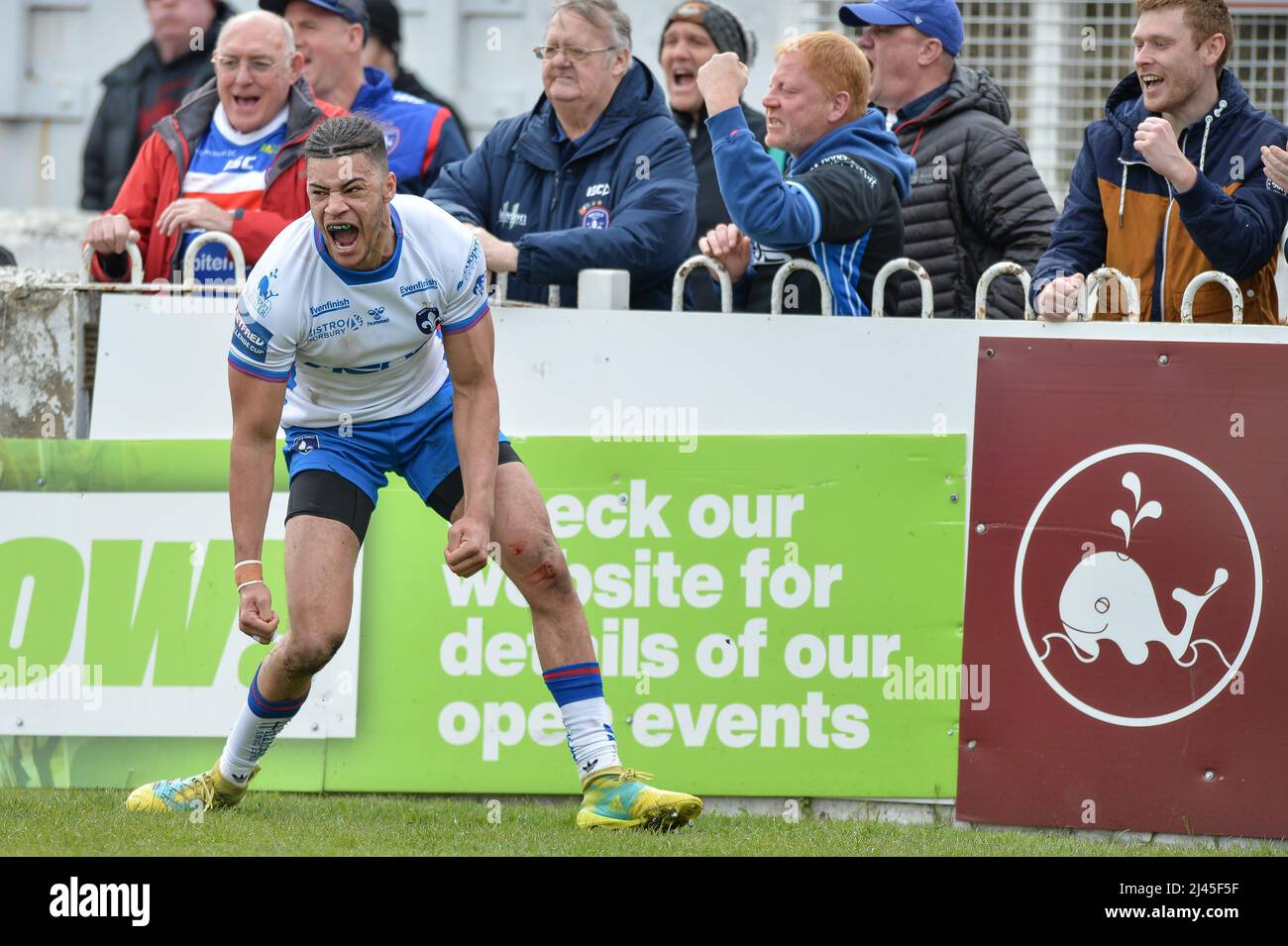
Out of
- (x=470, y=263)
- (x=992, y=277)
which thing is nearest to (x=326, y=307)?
(x=470, y=263)

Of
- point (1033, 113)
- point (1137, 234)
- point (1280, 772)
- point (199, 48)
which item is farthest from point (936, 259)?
point (1033, 113)

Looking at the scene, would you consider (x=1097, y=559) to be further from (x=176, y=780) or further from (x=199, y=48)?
(x=199, y=48)

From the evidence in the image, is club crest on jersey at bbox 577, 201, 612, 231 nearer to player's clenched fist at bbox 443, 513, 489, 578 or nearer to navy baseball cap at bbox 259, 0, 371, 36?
navy baseball cap at bbox 259, 0, 371, 36

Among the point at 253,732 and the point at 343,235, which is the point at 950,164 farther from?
the point at 253,732

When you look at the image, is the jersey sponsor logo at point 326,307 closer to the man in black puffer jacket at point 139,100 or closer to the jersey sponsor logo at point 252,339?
the jersey sponsor logo at point 252,339

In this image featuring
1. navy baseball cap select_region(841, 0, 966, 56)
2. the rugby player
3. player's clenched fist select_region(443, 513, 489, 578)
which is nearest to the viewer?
player's clenched fist select_region(443, 513, 489, 578)

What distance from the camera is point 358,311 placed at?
5.43 meters

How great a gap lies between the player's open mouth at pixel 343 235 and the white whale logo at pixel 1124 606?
2.62 metres

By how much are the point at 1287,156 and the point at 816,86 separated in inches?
63.0

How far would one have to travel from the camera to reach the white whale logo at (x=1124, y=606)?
6.14 metres

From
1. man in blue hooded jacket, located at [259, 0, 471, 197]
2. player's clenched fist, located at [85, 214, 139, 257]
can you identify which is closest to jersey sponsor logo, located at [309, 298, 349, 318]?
player's clenched fist, located at [85, 214, 139, 257]

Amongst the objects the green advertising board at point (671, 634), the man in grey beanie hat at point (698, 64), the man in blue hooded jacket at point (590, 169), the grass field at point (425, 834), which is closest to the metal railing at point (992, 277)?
the green advertising board at point (671, 634)

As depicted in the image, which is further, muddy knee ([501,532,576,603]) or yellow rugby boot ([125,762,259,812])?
yellow rugby boot ([125,762,259,812])

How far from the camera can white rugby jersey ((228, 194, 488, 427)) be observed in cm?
536
